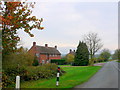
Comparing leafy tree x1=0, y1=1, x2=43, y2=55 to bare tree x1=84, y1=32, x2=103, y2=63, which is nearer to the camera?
leafy tree x1=0, y1=1, x2=43, y2=55

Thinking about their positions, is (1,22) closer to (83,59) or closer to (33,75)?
(33,75)

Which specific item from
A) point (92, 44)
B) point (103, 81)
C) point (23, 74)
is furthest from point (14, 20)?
point (92, 44)

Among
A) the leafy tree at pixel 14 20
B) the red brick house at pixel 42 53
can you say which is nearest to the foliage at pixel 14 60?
the leafy tree at pixel 14 20

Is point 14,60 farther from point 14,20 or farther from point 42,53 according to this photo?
point 42,53

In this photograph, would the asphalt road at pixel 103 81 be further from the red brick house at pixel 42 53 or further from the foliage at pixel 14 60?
the red brick house at pixel 42 53

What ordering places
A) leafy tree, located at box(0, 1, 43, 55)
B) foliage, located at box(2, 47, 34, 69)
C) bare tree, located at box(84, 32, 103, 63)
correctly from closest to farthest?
leafy tree, located at box(0, 1, 43, 55) → foliage, located at box(2, 47, 34, 69) → bare tree, located at box(84, 32, 103, 63)

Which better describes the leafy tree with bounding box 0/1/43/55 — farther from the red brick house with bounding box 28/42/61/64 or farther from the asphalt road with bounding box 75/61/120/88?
the red brick house with bounding box 28/42/61/64

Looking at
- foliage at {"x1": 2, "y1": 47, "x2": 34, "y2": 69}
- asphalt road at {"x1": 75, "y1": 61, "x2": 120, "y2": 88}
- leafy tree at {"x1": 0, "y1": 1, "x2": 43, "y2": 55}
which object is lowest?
asphalt road at {"x1": 75, "y1": 61, "x2": 120, "y2": 88}

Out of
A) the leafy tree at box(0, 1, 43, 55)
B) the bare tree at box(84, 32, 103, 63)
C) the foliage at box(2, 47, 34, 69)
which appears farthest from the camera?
the bare tree at box(84, 32, 103, 63)

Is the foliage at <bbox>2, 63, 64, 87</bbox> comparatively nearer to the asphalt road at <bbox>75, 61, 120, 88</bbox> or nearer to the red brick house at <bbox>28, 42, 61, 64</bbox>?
the asphalt road at <bbox>75, 61, 120, 88</bbox>

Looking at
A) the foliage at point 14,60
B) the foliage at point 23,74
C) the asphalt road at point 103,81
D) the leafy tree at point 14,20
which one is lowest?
the asphalt road at point 103,81

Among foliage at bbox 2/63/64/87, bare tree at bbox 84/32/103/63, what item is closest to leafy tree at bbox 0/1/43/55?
foliage at bbox 2/63/64/87

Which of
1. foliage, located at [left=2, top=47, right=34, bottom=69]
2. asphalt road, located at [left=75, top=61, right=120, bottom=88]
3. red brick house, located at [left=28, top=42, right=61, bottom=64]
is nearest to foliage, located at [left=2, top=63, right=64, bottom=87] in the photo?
foliage, located at [left=2, top=47, right=34, bottom=69]

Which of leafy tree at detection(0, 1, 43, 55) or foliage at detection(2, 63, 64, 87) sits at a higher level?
leafy tree at detection(0, 1, 43, 55)
